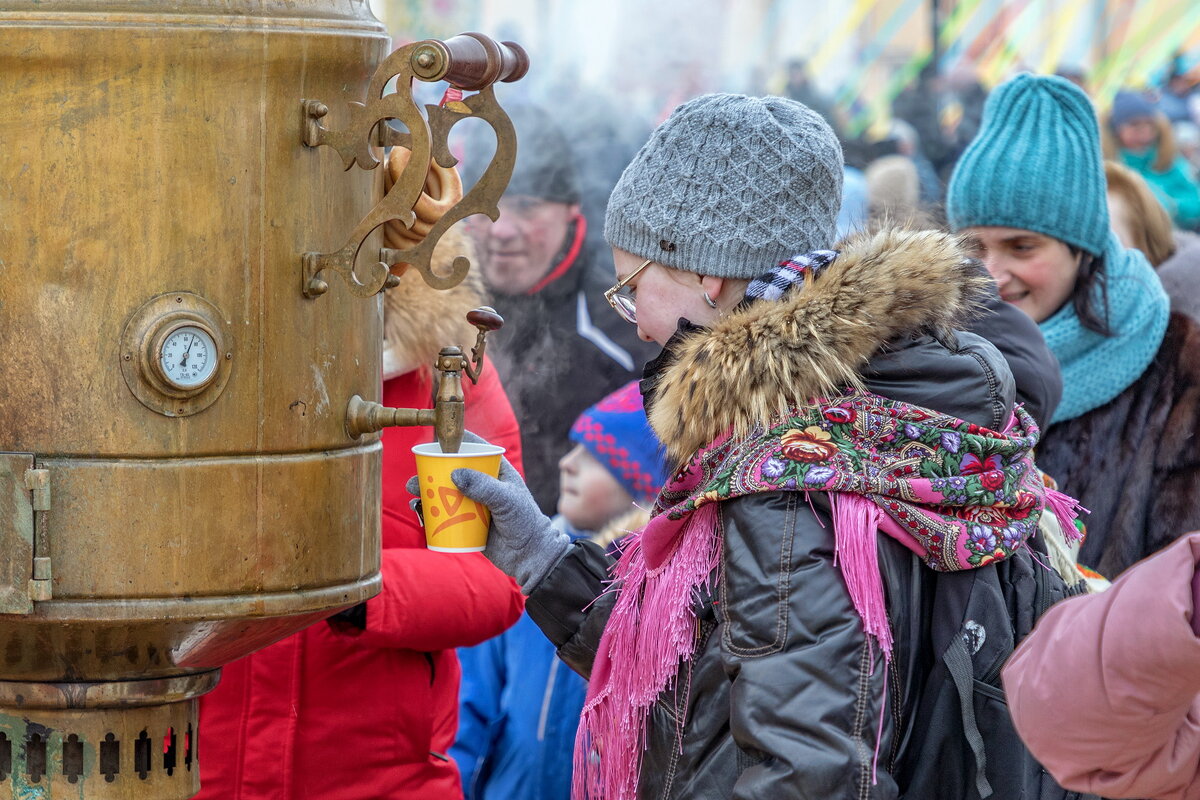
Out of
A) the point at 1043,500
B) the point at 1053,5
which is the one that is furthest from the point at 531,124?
the point at 1053,5

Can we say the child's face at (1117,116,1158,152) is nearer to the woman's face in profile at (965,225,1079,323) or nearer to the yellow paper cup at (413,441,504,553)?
the woman's face in profile at (965,225,1079,323)

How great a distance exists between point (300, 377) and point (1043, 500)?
3.29 ft

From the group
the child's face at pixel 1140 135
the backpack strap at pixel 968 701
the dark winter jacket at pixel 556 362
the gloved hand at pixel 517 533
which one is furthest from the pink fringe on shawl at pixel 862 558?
the child's face at pixel 1140 135

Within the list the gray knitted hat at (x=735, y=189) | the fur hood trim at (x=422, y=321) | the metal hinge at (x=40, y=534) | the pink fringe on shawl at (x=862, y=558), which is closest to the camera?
the metal hinge at (x=40, y=534)

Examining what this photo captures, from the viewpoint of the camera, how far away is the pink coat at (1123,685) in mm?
1279

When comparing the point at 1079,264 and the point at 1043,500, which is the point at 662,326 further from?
the point at 1079,264

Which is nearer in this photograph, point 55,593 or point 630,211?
point 55,593

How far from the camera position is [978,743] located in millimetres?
1812

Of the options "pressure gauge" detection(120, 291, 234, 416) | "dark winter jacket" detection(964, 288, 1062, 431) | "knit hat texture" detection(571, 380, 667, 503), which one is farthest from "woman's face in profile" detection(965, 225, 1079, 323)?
"pressure gauge" detection(120, 291, 234, 416)

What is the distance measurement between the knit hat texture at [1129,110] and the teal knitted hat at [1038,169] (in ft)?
19.9

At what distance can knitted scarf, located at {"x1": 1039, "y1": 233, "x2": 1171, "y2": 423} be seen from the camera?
340 centimetres

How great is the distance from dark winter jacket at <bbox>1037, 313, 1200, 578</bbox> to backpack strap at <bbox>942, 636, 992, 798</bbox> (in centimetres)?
162

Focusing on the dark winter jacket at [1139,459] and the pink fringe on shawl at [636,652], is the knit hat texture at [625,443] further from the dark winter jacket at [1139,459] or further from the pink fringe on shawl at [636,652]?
the pink fringe on shawl at [636,652]

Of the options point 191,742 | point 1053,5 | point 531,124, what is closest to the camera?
point 191,742
